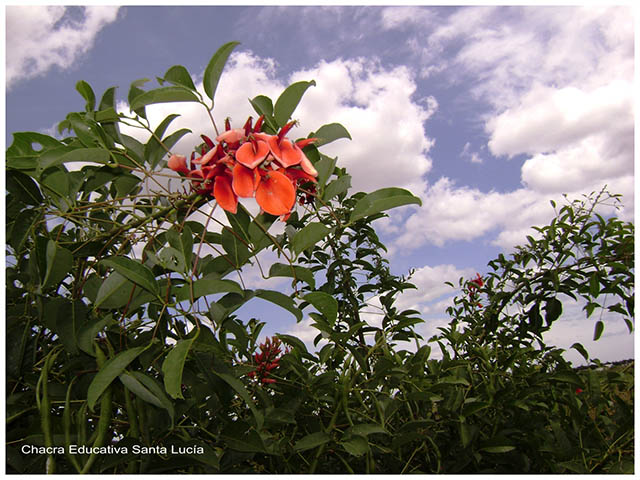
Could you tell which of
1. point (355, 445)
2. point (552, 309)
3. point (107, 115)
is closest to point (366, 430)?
point (355, 445)

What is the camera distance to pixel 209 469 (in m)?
1.11

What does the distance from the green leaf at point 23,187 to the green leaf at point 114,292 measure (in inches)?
13.8

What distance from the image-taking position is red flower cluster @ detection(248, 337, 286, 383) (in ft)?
4.16

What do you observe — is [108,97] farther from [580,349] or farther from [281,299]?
[580,349]

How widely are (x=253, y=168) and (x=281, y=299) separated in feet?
0.86

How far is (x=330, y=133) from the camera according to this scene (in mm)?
1007

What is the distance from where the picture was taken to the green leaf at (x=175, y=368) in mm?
770

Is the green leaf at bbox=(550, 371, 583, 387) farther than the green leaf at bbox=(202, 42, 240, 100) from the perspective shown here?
Yes

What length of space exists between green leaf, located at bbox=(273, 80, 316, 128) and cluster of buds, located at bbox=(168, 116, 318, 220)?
0.07 metres

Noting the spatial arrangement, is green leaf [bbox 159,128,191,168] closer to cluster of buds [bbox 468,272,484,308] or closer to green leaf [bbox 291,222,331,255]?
green leaf [bbox 291,222,331,255]

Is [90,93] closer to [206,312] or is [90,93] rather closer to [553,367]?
[206,312]

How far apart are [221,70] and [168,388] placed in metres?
0.57

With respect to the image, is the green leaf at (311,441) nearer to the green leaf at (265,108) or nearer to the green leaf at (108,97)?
the green leaf at (265,108)

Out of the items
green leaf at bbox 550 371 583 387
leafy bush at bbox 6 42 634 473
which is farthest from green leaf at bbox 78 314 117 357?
green leaf at bbox 550 371 583 387
